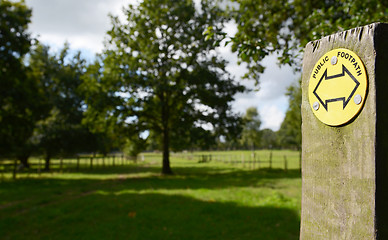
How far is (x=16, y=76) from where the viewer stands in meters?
18.2

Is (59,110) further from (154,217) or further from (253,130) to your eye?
(253,130)

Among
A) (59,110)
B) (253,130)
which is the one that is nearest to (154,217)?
(59,110)

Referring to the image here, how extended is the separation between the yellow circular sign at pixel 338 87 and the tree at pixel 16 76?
20.2 meters

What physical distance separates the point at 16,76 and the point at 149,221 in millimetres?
15981

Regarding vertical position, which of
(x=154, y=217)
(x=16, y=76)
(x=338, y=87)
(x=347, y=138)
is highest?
(x=16, y=76)

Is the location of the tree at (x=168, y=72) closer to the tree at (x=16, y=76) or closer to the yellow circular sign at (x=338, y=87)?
the tree at (x=16, y=76)

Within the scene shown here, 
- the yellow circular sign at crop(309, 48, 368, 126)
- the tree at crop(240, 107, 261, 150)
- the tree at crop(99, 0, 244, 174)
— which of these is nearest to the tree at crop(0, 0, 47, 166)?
the tree at crop(99, 0, 244, 174)

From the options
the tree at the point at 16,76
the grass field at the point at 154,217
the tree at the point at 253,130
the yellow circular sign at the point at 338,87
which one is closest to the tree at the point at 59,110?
the tree at the point at 16,76

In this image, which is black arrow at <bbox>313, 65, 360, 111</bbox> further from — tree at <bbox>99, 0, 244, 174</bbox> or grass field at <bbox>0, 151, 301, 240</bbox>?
tree at <bbox>99, 0, 244, 174</bbox>

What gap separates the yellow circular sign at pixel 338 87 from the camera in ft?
5.21

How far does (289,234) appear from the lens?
6.47 metres

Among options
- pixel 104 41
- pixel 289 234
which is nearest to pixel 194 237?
pixel 289 234

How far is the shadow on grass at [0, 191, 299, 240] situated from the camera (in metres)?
6.55

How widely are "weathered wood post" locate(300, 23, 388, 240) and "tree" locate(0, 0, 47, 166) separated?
20.2 metres
